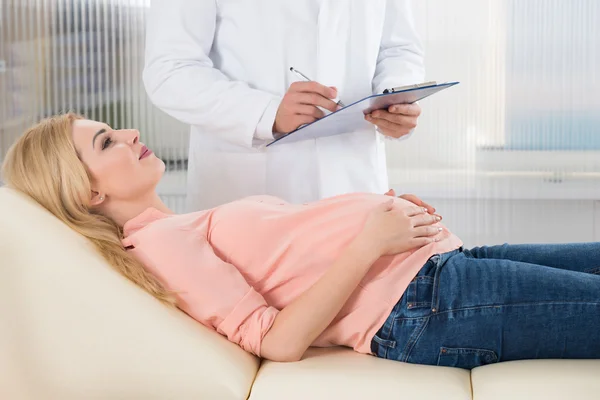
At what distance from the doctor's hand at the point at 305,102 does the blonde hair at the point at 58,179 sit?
17.1 inches

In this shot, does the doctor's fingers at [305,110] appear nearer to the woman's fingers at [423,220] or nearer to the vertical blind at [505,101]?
the woman's fingers at [423,220]

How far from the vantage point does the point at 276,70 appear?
5.96 feet

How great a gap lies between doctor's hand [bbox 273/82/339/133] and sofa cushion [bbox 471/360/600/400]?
0.64 metres

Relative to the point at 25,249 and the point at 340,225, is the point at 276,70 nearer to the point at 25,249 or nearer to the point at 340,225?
the point at 340,225

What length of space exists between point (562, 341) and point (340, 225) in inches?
17.5

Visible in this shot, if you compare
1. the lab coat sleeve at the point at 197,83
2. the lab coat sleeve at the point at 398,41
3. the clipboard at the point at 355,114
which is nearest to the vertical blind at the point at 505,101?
the lab coat sleeve at the point at 398,41

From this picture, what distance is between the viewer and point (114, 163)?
1541mm

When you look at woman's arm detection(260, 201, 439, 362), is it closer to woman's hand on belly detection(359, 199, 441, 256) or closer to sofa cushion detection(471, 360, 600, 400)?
woman's hand on belly detection(359, 199, 441, 256)

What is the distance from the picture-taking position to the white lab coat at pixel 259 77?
175cm

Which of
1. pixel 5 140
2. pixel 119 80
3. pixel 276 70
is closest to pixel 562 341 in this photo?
pixel 276 70

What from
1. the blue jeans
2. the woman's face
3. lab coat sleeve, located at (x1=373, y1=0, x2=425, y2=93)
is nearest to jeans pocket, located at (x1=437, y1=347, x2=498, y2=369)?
the blue jeans

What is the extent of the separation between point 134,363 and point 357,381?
0.36 meters

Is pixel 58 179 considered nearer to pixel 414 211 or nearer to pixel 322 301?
pixel 322 301

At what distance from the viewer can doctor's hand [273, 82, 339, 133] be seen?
5.26ft
